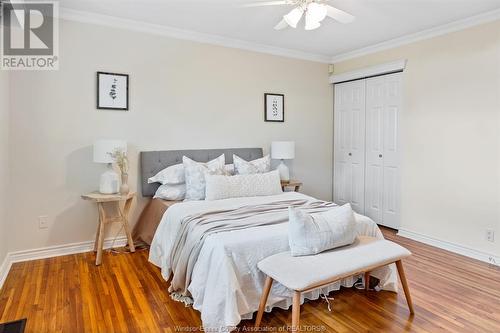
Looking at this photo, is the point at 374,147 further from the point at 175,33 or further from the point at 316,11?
the point at 175,33

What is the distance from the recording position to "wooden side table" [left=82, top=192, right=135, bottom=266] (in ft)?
10.7

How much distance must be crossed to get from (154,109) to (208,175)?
1.07m

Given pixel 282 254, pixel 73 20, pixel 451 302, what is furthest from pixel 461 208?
pixel 73 20


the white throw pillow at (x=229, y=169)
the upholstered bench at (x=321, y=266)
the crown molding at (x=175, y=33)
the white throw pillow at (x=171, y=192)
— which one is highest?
the crown molding at (x=175, y=33)

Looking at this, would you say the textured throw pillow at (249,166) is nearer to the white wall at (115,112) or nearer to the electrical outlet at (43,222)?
the white wall at (115,112)

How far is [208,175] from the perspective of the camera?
3506 millimetres

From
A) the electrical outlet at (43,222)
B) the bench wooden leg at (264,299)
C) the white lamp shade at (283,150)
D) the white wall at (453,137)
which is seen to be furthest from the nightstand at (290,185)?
the electrical outlet at (43,222)

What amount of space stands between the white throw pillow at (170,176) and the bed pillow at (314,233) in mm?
1801

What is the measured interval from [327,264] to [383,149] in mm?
2927

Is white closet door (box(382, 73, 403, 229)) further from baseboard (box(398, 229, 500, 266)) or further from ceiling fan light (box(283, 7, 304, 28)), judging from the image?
ceiling fan light (box(283, 7, 304, 28))

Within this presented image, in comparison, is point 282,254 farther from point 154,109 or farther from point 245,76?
point 245,76

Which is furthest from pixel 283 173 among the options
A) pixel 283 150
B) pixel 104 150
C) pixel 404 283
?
pixel 404 283

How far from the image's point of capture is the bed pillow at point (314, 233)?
7.16ft

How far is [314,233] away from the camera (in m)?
2.18
